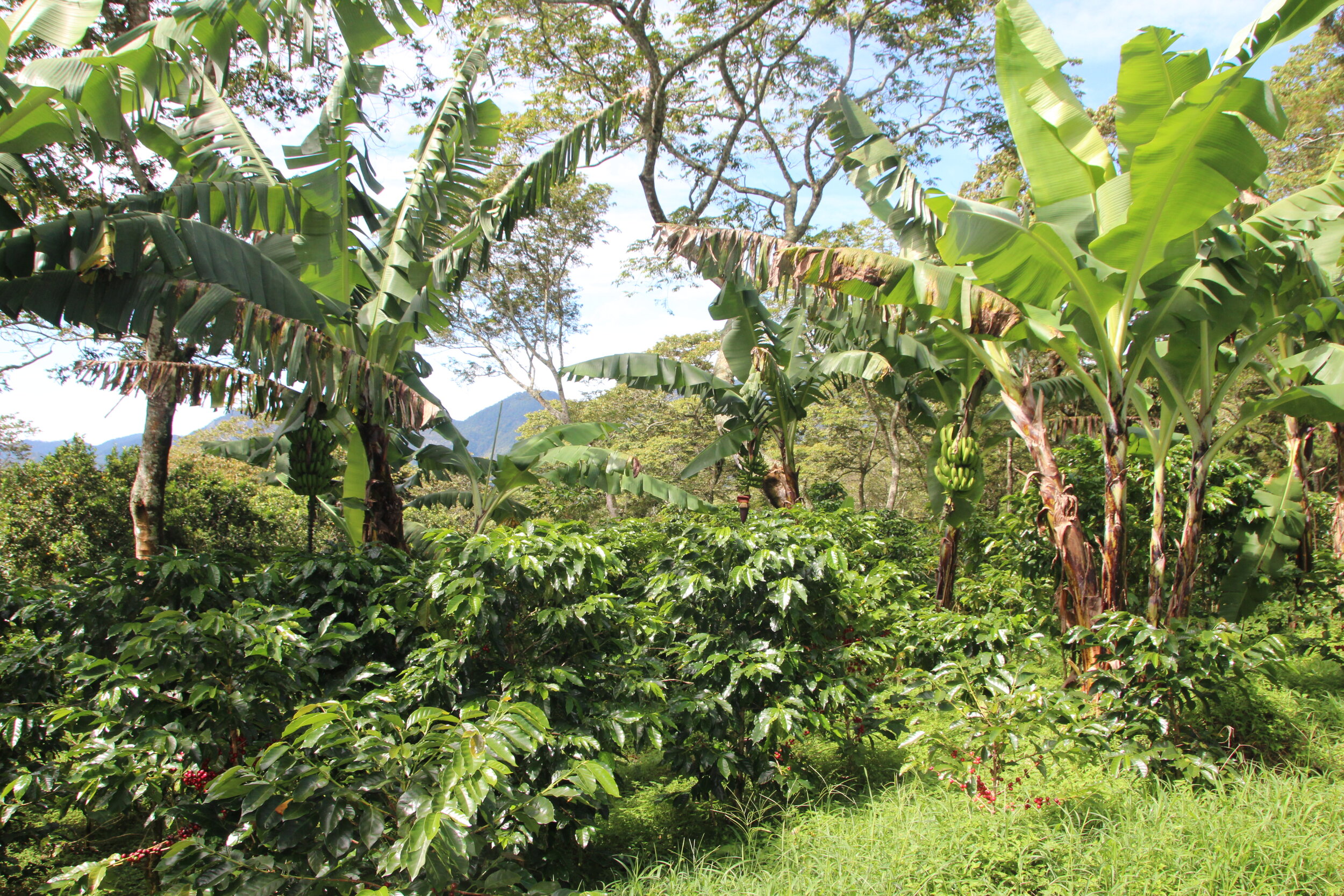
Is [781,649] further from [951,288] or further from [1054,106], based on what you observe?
[1054,106]

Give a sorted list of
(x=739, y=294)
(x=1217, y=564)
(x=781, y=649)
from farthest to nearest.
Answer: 1. (x=739, y=294)
2. (x=1217, y=564)
3. (x=781, y=649)

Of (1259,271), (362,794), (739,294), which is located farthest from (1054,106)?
(362,794)

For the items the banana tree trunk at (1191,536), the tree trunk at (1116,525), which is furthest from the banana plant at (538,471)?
the banana tree trunk at (1191,536)

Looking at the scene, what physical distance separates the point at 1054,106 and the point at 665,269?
13.6 meters

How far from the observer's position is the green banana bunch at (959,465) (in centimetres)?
625

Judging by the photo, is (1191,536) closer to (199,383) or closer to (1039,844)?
(1039,844)

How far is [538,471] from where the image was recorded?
6.77m

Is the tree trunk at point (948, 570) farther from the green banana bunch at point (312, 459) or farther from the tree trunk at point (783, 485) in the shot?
the green banana bunch at point (312, 459)

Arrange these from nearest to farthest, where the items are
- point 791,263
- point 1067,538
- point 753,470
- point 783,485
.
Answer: point 1067,538 < point 791,263 < point 783,485 < point 753,470

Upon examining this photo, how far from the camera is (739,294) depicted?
24.1 ft

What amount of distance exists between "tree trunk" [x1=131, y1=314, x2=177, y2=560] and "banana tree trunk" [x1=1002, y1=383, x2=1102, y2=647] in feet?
22.2

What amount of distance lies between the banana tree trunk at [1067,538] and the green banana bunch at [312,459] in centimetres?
515

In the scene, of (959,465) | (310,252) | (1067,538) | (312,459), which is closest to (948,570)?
(959,465)

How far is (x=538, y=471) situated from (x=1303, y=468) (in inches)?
278
